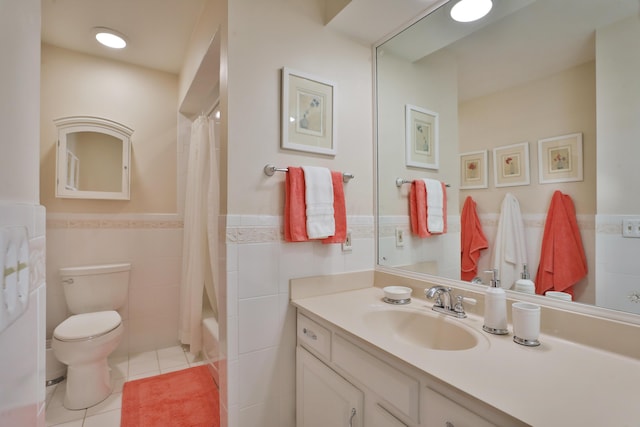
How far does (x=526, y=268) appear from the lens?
1179mm

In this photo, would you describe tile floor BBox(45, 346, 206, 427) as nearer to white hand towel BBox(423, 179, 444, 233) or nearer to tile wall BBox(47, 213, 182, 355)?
tile wall BBox(47, 213, 182, 355)

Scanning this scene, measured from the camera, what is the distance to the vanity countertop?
63cm

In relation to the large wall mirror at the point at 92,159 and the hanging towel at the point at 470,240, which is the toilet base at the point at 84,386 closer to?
the large wall mirror at the point at 92,159

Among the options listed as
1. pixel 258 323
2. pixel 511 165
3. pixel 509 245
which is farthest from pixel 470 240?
pixel 258 323

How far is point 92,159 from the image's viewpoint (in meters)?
2.34

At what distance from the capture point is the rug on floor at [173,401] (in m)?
1.65

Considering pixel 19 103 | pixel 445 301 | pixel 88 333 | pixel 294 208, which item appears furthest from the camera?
pixel 88 333

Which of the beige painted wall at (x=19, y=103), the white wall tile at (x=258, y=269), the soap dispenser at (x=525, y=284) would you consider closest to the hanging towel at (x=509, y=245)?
the soap dispenser at (x=525, y=284)

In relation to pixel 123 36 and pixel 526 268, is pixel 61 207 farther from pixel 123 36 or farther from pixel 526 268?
pixel 526 268

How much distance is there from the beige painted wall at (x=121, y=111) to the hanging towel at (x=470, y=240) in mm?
2321

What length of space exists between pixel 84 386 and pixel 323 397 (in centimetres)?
156

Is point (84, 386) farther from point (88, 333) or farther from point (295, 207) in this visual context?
point (295, 207)

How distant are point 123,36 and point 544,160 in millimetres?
2663

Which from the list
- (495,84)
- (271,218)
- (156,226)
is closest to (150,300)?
(156,226)
